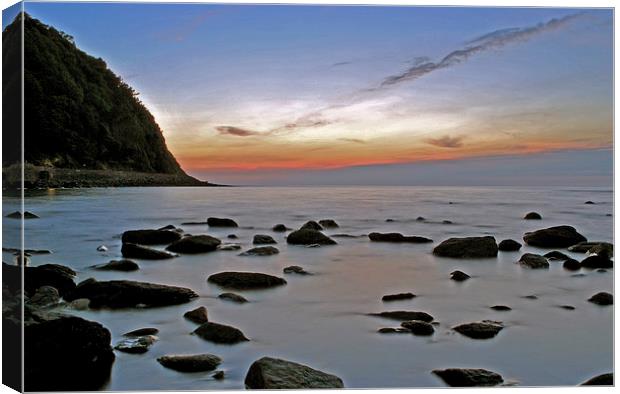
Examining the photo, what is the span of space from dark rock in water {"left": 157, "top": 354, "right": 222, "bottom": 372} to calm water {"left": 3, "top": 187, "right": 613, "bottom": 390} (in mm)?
51

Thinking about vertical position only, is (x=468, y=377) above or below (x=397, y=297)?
below

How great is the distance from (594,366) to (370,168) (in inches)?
89.0

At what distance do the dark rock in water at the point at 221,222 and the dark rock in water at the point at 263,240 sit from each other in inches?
7.3

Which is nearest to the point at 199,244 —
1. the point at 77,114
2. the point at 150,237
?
the point at 150,237

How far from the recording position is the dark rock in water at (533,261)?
250 inches

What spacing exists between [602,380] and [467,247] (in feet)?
4.56

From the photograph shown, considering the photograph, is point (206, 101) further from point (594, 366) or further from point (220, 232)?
point (594, 366)

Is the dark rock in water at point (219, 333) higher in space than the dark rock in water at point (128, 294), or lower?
lower

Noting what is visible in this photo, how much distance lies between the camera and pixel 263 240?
20.7ft

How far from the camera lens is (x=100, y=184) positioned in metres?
6.21

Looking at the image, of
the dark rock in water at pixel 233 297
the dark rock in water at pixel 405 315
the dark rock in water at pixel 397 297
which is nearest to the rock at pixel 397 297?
the dark rock in water at pixel 397 297

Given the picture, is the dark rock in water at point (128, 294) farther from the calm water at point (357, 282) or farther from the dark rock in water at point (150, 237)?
the dark rock in water at point (150, 237)

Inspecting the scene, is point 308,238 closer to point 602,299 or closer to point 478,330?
point 478,330

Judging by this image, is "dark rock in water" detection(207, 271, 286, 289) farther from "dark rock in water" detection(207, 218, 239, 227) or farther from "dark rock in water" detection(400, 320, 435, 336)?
"dark rock in water" detection(400, 320, 435, 336)
